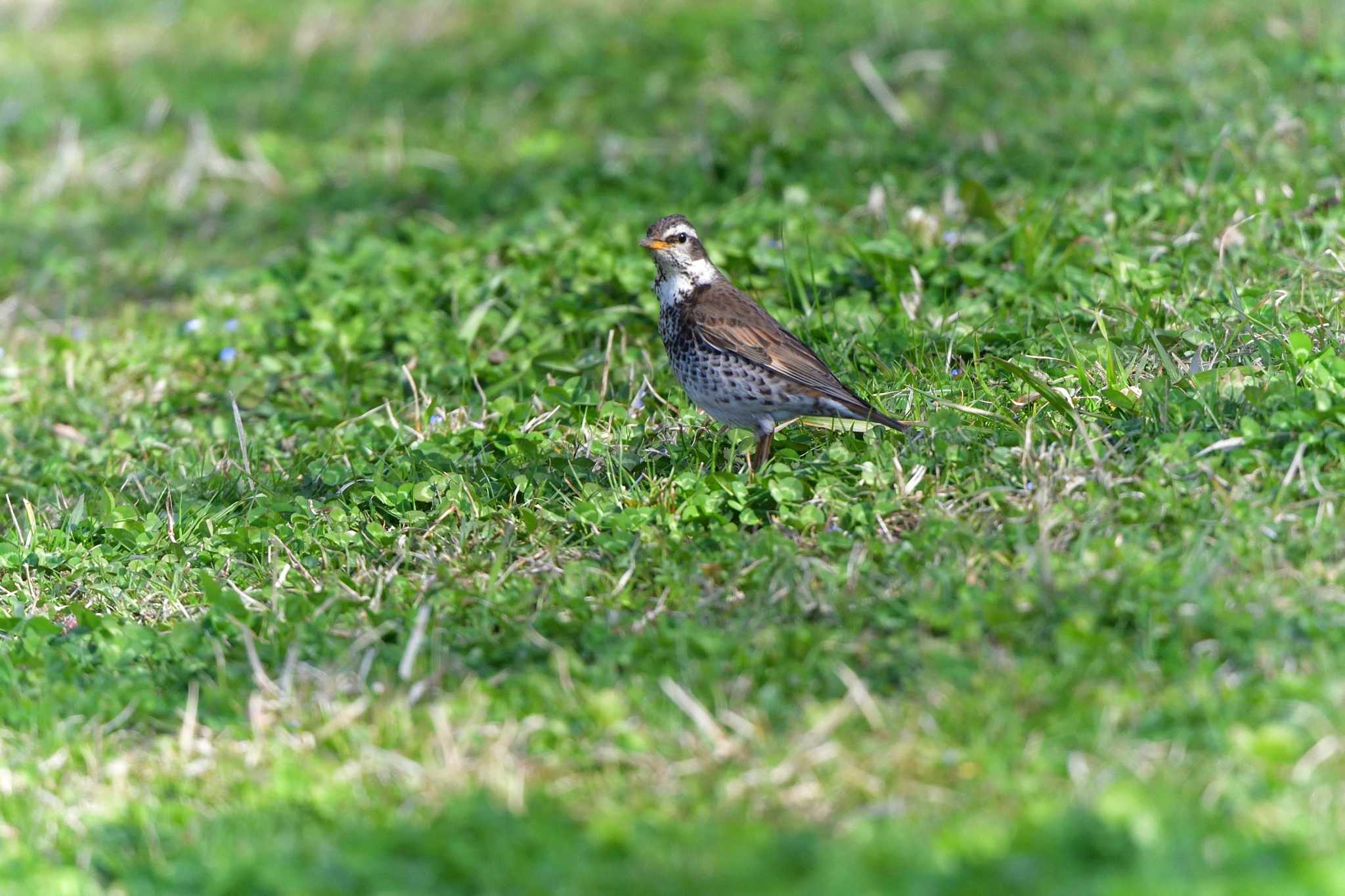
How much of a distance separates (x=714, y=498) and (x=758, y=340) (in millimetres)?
1033

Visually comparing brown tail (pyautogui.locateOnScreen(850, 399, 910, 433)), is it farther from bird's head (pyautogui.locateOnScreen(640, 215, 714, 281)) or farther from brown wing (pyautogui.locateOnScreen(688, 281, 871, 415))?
bird's head (pyautogui.locateOnScreen(640, 215, 714, 281))

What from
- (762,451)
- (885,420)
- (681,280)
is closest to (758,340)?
(762,451)

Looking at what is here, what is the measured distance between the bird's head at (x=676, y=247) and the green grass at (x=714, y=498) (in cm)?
57

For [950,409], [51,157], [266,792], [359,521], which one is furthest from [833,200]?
[51,157]

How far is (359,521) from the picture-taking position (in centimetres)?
A: 607

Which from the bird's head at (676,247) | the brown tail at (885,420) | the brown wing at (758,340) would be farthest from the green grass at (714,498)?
the bird's head at (676,247)

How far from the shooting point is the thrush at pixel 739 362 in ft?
20.6

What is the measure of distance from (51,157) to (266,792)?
918 cm

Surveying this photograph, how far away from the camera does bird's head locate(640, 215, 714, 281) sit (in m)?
6.98

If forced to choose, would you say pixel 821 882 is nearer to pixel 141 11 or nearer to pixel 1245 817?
pixel 1245 817

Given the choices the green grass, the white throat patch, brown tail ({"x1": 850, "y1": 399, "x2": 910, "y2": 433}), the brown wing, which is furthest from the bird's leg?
the white throat patch

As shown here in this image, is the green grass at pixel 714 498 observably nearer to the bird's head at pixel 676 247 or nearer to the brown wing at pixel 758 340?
the brown wing at pixel 758 340

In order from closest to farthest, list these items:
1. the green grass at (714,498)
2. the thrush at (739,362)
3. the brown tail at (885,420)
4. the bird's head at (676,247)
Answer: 1. the green grass at (714,498)
2. the brown tail at (885,420)
3. the thrush at (739,362)
4. the bird's head at (676,247)

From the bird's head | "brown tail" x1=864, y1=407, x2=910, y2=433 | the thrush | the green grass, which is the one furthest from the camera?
the bird's head
